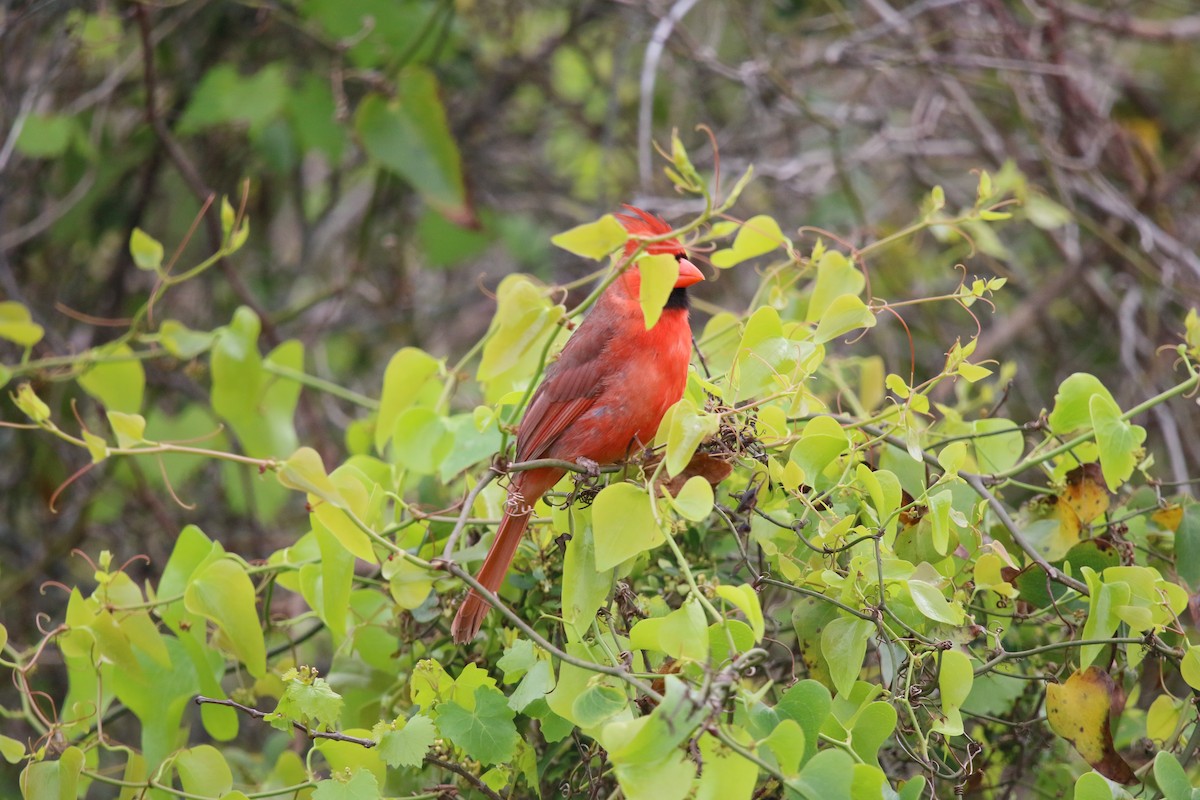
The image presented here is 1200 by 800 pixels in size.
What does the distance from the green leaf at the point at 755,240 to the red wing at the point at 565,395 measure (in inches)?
14.2

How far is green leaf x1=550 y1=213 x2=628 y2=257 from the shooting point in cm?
126

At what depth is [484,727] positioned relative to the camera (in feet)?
4.40

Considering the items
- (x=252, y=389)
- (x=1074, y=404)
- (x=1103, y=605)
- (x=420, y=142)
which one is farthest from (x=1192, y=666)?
(x=420, y=142)

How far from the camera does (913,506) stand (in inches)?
51.9

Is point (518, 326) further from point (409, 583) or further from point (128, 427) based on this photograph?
point (128, 427)

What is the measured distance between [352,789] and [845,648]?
0.60m

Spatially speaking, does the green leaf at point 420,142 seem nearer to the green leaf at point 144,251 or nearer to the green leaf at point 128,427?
the green leaf at point 144,251

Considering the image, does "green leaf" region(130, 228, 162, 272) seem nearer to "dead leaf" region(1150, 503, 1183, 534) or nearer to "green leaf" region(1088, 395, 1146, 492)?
"green leaf" region(1088, 395, 1146, 492)

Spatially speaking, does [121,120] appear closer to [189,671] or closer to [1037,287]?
[189,671]

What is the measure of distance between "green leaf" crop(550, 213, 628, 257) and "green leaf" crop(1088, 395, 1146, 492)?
63 cm

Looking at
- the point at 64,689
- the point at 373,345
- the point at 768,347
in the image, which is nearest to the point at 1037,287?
→ the point at 373,345

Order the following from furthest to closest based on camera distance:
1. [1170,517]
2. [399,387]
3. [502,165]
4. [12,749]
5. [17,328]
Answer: [502,165]
[17,328]
[399,387]
[1170,517]
[12,749]

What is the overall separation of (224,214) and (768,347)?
1096 millimetres

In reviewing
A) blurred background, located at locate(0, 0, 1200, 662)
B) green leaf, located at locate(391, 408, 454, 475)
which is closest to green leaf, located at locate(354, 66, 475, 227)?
blurred background, located at locate(0, 0, 1200, 662)
